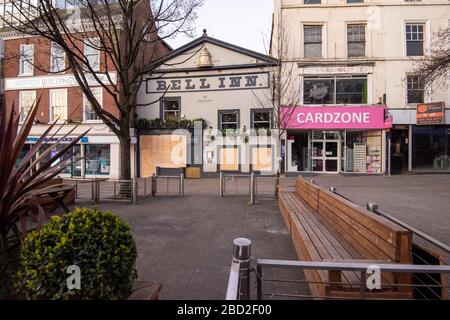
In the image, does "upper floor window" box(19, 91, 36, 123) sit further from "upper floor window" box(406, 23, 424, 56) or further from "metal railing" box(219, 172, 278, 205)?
"upper floor window" box(406, 23, 424, 56)

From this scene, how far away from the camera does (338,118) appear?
53.7 feet

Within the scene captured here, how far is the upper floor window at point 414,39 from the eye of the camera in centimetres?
1675

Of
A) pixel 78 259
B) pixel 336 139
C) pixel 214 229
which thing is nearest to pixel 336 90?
pixel 336 139

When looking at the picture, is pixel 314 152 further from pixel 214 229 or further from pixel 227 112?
pixel 214 229

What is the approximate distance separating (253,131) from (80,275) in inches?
622

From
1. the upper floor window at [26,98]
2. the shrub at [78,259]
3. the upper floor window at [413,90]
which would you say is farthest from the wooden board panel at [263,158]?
the upper floor window at [26,98]

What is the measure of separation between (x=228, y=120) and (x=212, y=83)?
2690mm

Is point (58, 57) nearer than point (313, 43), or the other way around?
point (58, 57)

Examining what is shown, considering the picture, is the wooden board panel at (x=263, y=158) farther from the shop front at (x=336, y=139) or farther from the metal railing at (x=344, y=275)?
the metal railing at (x=344, y=275)

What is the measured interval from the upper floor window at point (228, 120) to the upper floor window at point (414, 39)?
11.2m

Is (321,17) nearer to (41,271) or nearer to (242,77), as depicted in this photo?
(242,77)

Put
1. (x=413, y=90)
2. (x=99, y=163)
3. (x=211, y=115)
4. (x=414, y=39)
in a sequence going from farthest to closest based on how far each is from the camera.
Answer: (x=99, y=163) < (x=211, y=115) < (x=414, y=39) < (x=413, y=90)

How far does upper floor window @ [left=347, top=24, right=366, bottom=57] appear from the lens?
669 inches

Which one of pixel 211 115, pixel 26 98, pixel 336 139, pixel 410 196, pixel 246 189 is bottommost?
pixel 410 196
